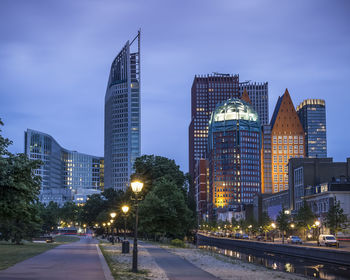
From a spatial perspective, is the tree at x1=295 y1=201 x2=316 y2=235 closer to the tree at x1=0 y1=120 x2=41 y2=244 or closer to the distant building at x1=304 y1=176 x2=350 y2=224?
the distant building at x1=304 y1=176 x2=350 y2=224

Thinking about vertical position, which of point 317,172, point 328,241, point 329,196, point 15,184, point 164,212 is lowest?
point 328,241

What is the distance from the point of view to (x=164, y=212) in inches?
2985

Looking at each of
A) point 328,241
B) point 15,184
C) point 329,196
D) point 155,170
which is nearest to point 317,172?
point 329,196

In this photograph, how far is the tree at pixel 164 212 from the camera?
75.4 metres

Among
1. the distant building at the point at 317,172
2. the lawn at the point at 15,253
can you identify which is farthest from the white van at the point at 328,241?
the distant building at the point at 317,172

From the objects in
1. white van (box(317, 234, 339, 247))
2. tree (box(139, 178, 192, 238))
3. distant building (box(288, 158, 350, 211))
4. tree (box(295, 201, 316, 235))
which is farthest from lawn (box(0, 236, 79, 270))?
distant building (box(288, 158, 350, 211))

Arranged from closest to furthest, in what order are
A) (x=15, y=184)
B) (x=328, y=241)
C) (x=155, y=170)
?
(x=15, y=184) → (x=328, y=241) → (x=155, y=170)

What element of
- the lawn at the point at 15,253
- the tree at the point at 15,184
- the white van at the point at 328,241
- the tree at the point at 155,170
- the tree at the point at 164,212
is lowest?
the white van at the point at 328,241

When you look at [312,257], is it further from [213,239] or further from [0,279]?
[213,239]

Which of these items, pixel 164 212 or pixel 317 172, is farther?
pixel 317 172

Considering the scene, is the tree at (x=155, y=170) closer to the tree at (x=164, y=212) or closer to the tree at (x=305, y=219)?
the tree at (x=164, y=212)

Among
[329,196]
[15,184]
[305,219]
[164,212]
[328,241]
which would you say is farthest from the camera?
Answer: [329,196]

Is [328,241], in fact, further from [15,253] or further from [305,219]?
[15,253]

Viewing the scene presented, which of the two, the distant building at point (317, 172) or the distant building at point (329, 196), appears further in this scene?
the distant building at point (317, 172)
